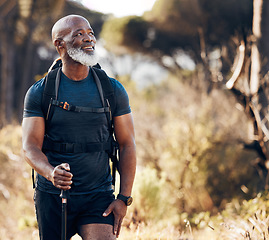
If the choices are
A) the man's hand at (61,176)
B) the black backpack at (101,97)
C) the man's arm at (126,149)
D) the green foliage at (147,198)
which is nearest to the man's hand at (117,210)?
the man's arm at (126,149)

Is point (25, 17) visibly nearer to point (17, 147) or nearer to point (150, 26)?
point (150, 26)

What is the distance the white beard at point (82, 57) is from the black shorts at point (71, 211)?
744 millimetres

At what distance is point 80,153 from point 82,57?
0.54m

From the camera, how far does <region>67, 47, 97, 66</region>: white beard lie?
7.05 ft

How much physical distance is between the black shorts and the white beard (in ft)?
2.44

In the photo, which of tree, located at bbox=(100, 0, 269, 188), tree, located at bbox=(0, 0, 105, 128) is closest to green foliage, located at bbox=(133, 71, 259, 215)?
tree, located at bbox=(100, 0, 269, 188)

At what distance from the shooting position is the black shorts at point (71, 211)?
209 centimetres

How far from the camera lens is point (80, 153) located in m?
2.10

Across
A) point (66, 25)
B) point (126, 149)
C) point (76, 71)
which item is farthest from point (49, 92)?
point (126, 149)

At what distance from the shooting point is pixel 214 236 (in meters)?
3.56

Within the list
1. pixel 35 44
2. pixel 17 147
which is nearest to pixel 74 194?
pixel 17 147

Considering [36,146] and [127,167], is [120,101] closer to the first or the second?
[127,167]

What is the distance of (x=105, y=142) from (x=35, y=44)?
1419 centimetres

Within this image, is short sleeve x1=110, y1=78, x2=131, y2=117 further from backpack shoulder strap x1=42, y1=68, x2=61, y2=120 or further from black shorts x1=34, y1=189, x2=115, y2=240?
black shorts x1=34, y1=189, x2=115, y2=240
